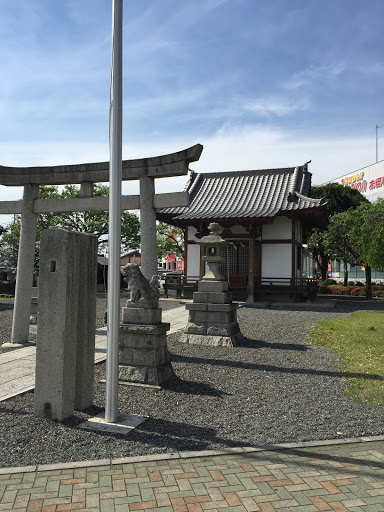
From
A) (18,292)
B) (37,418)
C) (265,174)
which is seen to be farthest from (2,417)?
(265,174)

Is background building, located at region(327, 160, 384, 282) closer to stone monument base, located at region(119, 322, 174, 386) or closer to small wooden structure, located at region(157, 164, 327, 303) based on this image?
small wooden structure, located at region(157, 164, 327, 303)

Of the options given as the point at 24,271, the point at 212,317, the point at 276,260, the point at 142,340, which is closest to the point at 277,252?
the point at 276,260

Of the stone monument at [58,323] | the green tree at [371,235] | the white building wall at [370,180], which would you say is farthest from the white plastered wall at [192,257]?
the white building wall at [370,180]

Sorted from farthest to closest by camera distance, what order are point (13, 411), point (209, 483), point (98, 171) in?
point (98, 171) < point (13, 411) < point (209, 483)

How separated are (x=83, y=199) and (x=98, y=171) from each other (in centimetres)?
72

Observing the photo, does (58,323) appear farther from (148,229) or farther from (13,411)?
(148,229)

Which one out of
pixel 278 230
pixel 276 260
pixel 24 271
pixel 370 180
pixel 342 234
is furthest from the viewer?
pixel 370 180

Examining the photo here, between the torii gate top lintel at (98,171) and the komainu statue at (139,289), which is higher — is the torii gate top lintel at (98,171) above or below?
above

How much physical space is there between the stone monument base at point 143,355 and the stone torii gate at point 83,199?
1.64 meters

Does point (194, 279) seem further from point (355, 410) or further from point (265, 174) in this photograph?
point (355, 410)

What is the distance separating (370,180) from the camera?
50719 millimetres

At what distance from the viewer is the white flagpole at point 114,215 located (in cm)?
456

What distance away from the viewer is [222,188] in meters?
23.9

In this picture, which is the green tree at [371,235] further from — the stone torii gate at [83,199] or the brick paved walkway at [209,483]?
the brick paved walkway at [209,483]
